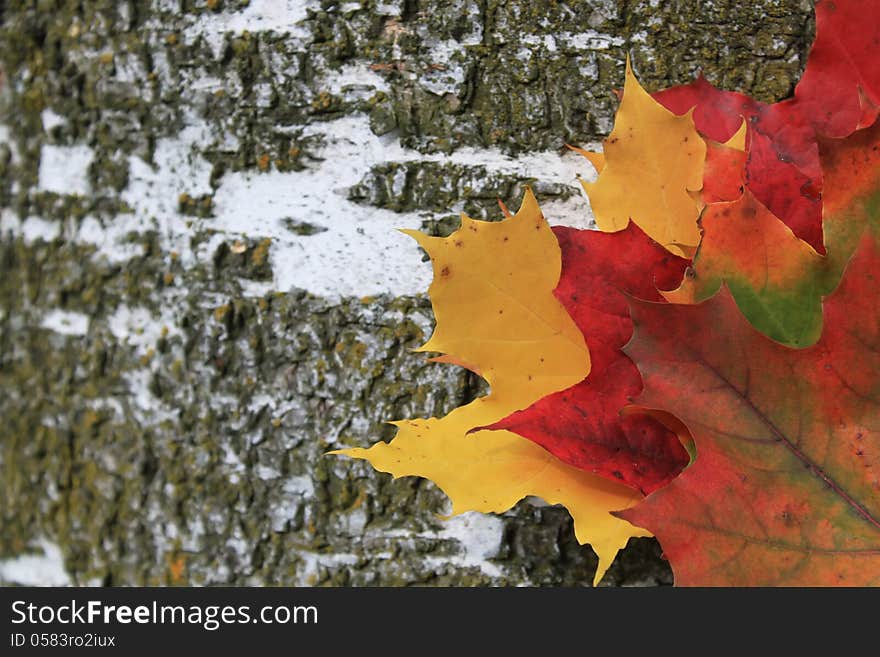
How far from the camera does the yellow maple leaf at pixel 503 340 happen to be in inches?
22.2

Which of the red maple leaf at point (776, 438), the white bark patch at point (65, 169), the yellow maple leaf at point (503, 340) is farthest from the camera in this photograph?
the white bark patch at point (65, 169)

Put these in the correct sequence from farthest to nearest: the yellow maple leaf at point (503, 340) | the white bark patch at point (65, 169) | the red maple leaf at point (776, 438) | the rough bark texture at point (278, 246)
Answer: the white bark patch at point (65, 169) < the rough bark texture at point (278, 246) < the yellow maple leaf at point (503, 340) < the red maple leaf at point (776, 438)

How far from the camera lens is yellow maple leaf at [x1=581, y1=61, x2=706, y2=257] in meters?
0.56

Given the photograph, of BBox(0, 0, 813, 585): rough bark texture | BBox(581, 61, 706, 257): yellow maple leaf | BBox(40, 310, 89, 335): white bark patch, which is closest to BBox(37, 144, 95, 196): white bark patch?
BBox(0, 0, 813, 585): rough bark texture

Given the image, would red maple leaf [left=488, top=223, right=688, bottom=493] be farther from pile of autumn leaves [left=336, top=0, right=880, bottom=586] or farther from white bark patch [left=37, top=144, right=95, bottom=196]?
white bark patch [left=37, top=144, right=95, bottom=196]

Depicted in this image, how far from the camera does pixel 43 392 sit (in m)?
0.82

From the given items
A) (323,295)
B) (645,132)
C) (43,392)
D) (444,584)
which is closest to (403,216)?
(323,295)

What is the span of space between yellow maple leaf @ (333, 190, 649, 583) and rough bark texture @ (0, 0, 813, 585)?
0.34 ft

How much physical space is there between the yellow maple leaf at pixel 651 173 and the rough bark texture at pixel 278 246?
9cm

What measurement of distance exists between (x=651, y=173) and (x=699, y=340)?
20cm

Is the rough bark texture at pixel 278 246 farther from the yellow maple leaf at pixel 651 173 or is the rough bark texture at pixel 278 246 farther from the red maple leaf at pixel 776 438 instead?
the red maple leaf at pixel 776 438

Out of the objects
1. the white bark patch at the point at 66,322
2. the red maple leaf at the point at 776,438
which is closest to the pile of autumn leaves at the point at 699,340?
the red maple leaf at the point at 776,438

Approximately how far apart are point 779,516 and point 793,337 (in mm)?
102

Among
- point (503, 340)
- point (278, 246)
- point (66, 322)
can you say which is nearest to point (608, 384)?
point (503, 340)
